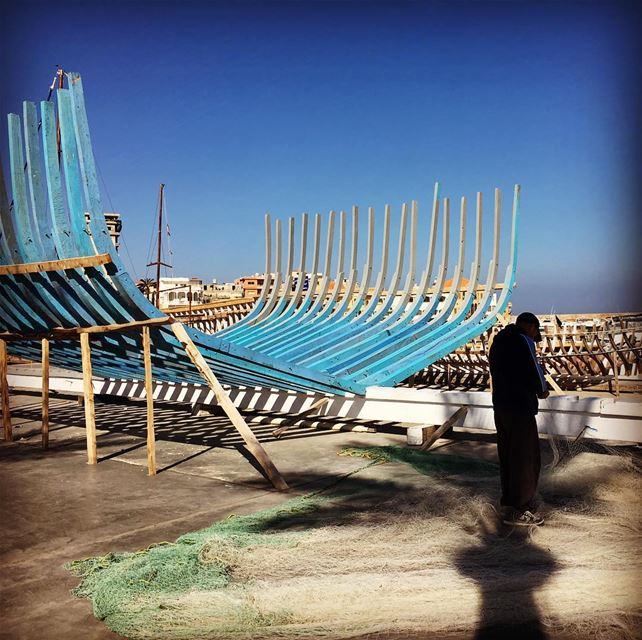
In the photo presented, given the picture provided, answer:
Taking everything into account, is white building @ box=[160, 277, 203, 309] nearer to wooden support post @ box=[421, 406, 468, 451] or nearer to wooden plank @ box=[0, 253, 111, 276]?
wooden support post @ box=[421, 406, 468, 451]

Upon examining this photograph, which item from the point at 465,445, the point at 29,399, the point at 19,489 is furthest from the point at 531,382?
the point at 29,399

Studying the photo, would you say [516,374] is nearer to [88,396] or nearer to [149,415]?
[149,415]

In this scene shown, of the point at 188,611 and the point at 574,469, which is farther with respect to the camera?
the point at 574,469

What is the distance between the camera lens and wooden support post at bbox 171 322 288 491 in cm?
536

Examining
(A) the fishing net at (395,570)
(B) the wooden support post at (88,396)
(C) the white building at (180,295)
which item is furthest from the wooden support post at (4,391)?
(C) the white building at (180,295)

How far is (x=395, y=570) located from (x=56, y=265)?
11.3 feet

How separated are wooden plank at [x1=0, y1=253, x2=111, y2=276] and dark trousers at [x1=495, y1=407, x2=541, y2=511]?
3062mm

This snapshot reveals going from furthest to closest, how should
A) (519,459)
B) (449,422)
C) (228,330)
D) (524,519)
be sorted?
(228,330)
(449,422)
(519,459)
(524,519)

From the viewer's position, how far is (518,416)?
14.2 feet

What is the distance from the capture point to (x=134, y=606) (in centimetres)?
304

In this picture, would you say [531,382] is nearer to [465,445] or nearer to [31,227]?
[465,445]

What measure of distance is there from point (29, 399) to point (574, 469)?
9830 mm

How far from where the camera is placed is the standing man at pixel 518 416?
13.9 feet

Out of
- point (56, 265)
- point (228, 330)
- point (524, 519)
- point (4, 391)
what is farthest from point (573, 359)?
point (56, 265)
